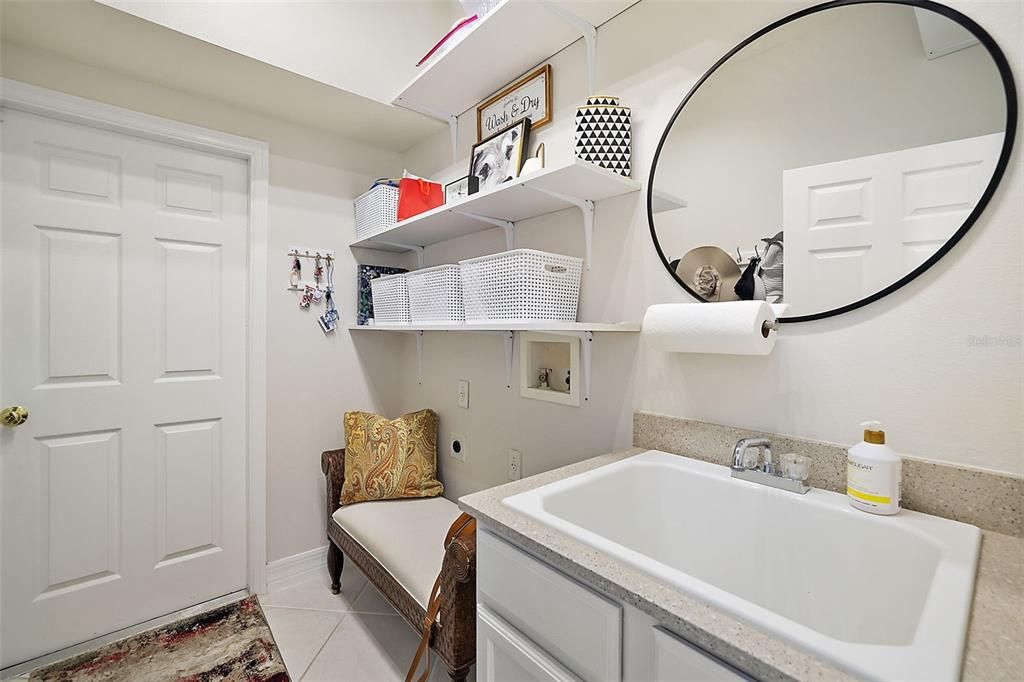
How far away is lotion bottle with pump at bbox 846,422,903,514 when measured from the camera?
0.83 metres

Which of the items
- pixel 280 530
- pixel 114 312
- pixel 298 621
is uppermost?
pixel 114 312

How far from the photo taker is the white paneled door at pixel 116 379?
163 centimetres

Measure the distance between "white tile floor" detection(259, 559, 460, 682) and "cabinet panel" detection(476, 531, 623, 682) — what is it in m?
0.96

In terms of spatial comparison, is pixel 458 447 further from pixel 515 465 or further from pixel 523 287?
pixel 523 287

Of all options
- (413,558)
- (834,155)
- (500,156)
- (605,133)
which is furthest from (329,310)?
(834,155)

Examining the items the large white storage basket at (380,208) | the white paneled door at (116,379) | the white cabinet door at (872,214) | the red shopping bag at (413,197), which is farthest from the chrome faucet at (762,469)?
the white paneled door at (116,379)

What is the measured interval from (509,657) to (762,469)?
2.18 feet

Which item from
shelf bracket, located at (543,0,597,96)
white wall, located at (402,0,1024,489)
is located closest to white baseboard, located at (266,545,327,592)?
white wall, located at (402,0,1024,489)

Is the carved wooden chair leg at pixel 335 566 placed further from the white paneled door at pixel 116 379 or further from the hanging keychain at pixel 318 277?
the hanging keychain at pixel 318 277

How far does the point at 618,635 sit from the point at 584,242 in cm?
115

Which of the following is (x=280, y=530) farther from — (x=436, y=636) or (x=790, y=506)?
(x=790, y=506)

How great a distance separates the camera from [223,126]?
1.97 meters

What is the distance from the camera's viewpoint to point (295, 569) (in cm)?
214

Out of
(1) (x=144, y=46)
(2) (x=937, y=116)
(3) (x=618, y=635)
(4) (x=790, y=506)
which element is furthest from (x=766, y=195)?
(1) (x=144, y=46)
